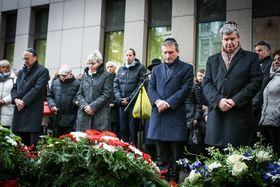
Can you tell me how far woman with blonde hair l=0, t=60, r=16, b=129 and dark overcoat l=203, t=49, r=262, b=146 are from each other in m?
4.10

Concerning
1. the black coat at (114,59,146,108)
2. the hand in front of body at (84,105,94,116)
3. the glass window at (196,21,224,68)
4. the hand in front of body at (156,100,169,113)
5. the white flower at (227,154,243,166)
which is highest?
the glass window at (196,21,224,68)

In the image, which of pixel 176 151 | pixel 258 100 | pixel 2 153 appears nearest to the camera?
pixel 2 153

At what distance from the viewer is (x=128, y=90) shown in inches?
279

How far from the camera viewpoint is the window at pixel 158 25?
38.3 ft

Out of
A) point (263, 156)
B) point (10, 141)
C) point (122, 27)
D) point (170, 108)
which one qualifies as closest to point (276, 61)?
point (170, 108)

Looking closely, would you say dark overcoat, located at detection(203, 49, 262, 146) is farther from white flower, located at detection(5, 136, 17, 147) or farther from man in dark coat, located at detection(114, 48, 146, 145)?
man in dark coat, located at detection(114, 48, 146, 145)

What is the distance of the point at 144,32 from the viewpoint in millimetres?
11641

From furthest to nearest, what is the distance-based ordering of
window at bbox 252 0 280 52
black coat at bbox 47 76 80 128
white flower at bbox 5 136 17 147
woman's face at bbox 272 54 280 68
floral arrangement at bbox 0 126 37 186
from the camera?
window at bbox 252 0 280 52
black coat at bbox 47 76 80 128
woman's face at bbox 272 54 280 68
white flower at bbox 5 136 17 147
floral arrangement at bbox 0 126 37 186

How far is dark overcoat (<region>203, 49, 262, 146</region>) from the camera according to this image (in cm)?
404

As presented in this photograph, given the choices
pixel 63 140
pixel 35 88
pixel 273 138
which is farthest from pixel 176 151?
pixel 35 88

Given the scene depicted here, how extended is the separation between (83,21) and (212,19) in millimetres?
4504

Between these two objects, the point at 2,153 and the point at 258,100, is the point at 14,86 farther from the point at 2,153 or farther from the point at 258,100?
the point at 258,100

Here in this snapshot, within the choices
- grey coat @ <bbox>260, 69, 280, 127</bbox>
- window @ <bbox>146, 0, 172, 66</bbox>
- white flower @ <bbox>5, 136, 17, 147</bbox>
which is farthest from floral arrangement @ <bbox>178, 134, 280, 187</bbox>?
window @ <bbox>146, 0, 172, 66</bbox>

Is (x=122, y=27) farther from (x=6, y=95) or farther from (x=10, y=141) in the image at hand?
(x=10, y=141)
